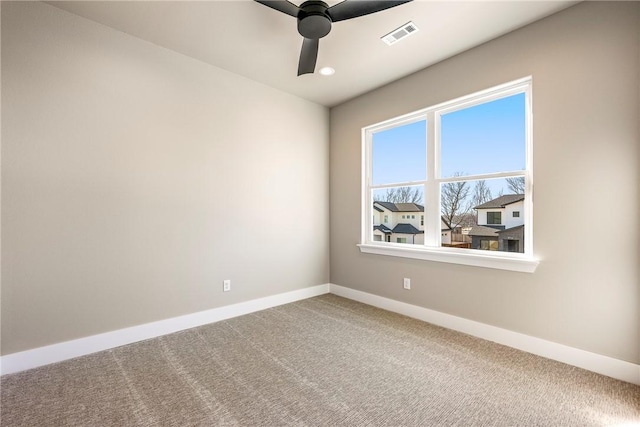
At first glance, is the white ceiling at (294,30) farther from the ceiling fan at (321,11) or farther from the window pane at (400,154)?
the window pane at (400,154)

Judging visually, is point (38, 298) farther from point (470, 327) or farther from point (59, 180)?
point (470, 327)

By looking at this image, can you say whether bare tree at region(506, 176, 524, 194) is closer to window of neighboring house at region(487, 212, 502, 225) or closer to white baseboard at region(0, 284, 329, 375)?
window of neighboring house at region(487, 212, 502, 225)

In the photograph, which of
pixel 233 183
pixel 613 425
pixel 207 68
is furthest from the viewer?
pixel 233 183

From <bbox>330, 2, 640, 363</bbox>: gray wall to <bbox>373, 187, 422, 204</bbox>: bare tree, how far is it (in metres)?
0.95

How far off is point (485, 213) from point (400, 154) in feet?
4.02

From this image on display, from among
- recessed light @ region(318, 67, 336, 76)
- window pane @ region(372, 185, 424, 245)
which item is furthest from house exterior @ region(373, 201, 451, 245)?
recessed light @ region(318, 67, 336, 76)

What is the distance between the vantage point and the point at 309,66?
247cm

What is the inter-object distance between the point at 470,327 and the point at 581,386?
0.91 m

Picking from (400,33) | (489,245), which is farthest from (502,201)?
(400,33)

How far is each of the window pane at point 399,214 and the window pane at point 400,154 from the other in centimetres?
15

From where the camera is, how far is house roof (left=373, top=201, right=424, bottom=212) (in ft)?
11.2

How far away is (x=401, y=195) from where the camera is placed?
142 inches

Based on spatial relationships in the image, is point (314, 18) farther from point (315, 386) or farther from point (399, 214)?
point (315, 386)

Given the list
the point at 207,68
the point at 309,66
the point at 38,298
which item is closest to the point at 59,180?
the point at 38,298
